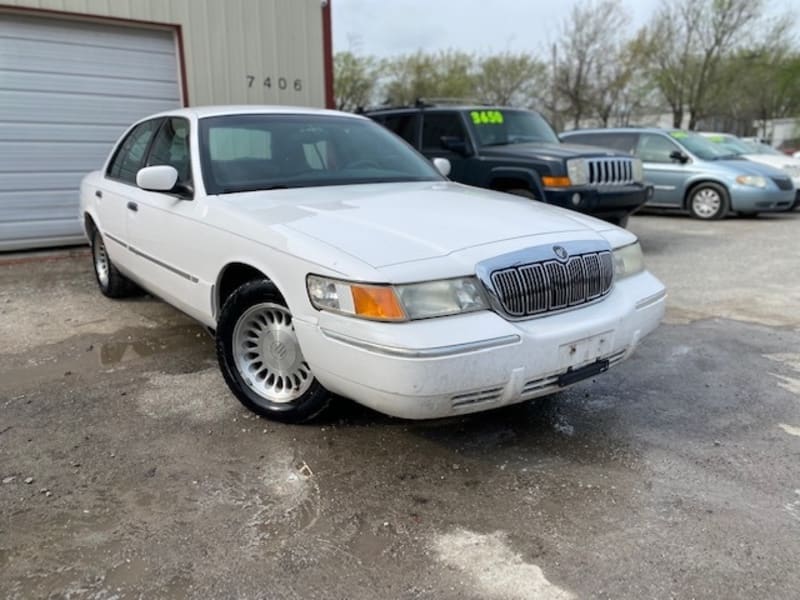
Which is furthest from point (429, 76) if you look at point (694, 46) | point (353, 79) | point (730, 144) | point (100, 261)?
point (100, 261)

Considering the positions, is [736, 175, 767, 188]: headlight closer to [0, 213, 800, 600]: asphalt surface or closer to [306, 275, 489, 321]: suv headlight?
[0, 213, 800, 600]: asphalt surface

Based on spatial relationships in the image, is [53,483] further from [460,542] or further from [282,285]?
[460,542]

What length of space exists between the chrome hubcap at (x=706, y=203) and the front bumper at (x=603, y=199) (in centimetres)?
395

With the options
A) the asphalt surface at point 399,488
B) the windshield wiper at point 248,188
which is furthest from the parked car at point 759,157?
the windshield wiper at point 248,188

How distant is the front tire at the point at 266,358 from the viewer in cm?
320

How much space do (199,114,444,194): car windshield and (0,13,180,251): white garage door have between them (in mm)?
4833

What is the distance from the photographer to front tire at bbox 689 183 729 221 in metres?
11.3

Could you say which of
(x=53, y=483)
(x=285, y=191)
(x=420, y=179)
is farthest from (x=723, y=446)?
(x=53, y=483)

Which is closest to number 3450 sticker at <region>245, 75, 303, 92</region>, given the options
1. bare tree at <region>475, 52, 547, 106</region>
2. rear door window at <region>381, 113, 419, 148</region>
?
rear door window at <region>381, 113, 419, 148</region>

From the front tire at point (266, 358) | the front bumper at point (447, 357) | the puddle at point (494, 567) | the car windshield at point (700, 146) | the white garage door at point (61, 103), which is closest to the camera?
the puddle at point (494, 567)

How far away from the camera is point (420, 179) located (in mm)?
4316

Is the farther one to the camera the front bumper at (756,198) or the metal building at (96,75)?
the front bumper at (756,198)

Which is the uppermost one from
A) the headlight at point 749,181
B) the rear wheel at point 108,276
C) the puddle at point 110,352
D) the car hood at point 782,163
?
the car hood at point 782,163

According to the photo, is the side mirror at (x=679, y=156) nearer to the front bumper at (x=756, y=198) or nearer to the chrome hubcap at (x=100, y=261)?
the front bumper at (x=756, y=198)
